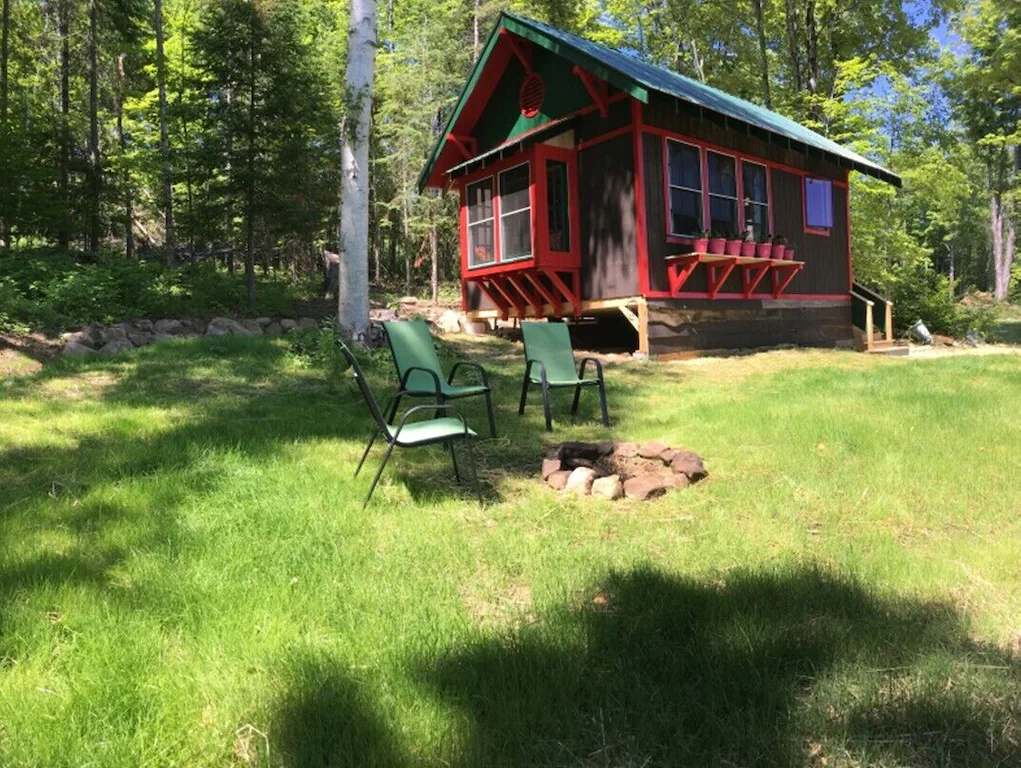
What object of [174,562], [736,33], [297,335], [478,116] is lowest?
[174,562]

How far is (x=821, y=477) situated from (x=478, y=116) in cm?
1215

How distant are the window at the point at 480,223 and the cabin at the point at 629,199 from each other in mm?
40

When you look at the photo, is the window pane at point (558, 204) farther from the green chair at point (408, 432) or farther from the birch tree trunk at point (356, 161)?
the green chair at point (408, 432)

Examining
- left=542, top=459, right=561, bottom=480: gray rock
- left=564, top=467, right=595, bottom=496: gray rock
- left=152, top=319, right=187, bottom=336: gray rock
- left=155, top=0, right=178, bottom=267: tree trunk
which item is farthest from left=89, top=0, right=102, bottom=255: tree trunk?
left=564, top=467, right=595, bottom=496: gray rock

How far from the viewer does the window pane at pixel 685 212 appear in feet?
37.1

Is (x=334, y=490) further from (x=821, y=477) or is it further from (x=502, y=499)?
(x=821, y=477)

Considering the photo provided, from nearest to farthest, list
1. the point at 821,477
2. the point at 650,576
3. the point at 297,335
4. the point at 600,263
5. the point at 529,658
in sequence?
the point at 529,658
the point at 650,576
the point at 821,477
the point at 297,335
the point at 600,263

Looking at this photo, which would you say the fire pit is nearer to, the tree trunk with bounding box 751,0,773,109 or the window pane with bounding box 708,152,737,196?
the window pane with bounding box 708,152,737,196

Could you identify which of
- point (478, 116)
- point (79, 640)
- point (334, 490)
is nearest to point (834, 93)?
point (478, 116)

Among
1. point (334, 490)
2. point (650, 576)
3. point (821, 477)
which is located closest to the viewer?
point (650, 576)

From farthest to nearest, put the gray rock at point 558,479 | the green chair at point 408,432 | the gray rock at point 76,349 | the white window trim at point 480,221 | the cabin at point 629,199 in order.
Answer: the white window trim at point 480,221 → the cabin at point 629,199 → the gray rock at point 76,349 → the gray rock at point 558,479 → the green chair at point 408,432

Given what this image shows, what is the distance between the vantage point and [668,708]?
1685mm

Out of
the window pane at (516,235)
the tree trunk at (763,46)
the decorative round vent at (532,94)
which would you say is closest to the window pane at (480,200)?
the window pane at (516,235)

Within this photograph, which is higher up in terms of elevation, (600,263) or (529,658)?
(600,263)
